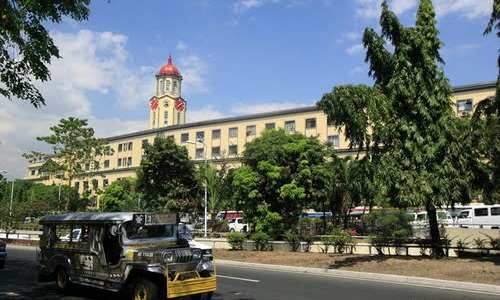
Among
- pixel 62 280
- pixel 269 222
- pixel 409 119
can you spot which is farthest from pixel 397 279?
pixel 269 222

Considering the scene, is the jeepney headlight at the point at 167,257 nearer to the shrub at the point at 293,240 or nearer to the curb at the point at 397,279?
the curb at the point at 397,279

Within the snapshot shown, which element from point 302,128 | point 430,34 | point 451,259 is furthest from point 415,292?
point 302,128

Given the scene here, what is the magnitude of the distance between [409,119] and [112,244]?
42.9 ft

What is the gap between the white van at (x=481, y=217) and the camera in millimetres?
47625

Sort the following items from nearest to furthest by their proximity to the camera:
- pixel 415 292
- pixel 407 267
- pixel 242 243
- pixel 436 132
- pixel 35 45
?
pixel 35 45
pixel 415 292
pixel 407 267
pixel 436 132
pixel 242 243

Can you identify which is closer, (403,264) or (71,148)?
(403,264)

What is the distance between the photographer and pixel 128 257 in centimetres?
1195

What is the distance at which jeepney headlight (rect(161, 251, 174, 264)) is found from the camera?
37.0 ft

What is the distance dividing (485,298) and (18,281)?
13813mm

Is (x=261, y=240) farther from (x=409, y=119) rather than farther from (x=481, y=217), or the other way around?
(x=481, y=217)

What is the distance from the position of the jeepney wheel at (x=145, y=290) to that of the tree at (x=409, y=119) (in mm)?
10894

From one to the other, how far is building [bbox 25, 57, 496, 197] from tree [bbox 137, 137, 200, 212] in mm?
15112

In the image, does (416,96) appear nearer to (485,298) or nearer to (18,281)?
(485,298)

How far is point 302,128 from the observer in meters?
82.2
